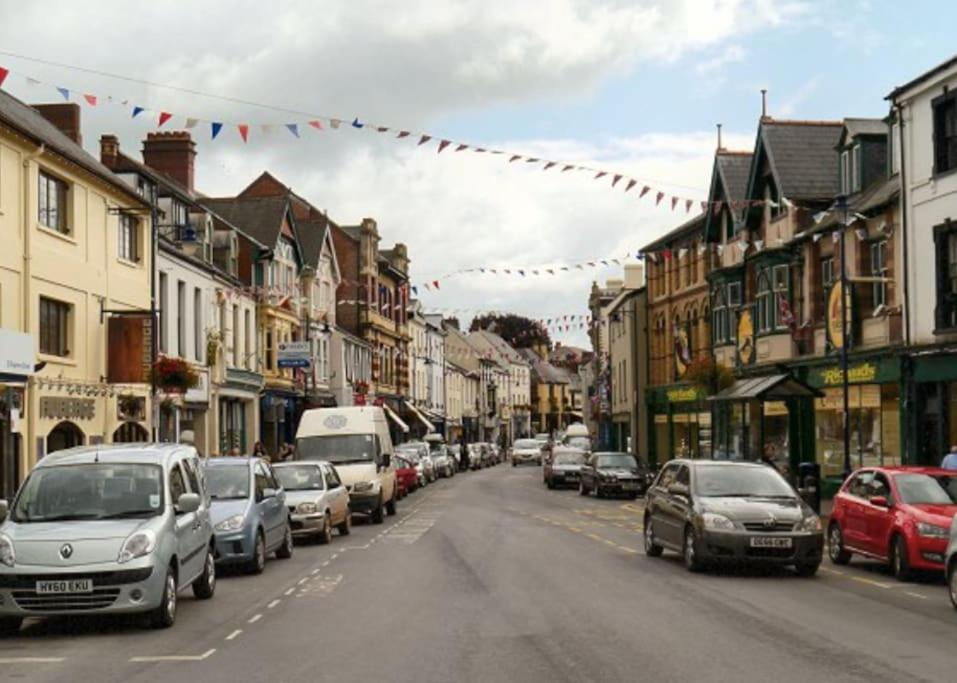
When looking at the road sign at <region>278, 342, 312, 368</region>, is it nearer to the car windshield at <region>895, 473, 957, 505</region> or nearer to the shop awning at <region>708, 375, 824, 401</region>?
the shop awning at <region>708, 375, 824, 401</region>

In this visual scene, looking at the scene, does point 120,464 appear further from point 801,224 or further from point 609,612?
point 801,224

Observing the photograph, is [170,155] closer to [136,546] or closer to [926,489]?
[926,489]

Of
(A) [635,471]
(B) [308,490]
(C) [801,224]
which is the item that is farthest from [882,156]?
(B) [308,490]

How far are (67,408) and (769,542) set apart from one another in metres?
18.0

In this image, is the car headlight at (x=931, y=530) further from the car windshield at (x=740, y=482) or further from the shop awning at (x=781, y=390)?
the shop awning at (x=781, y=390)

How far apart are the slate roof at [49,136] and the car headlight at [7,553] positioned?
15780 millimetres

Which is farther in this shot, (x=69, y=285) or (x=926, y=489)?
(x=69, y=285)

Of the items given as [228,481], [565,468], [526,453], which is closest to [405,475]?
[565,468]

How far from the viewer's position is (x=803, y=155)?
4081cm

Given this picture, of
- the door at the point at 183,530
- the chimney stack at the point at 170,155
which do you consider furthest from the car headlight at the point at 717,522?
the chimney stack at the point at 170,155

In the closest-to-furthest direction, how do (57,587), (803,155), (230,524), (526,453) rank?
(57,587) < (230,524) < (803,155) < (526,453)

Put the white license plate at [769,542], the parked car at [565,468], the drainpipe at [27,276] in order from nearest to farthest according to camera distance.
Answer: the white license plate at [769,542]
the drainpipe at [27,276]
the parked car at [565,468]

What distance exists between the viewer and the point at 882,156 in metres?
36.0

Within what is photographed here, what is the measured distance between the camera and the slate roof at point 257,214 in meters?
55.3
